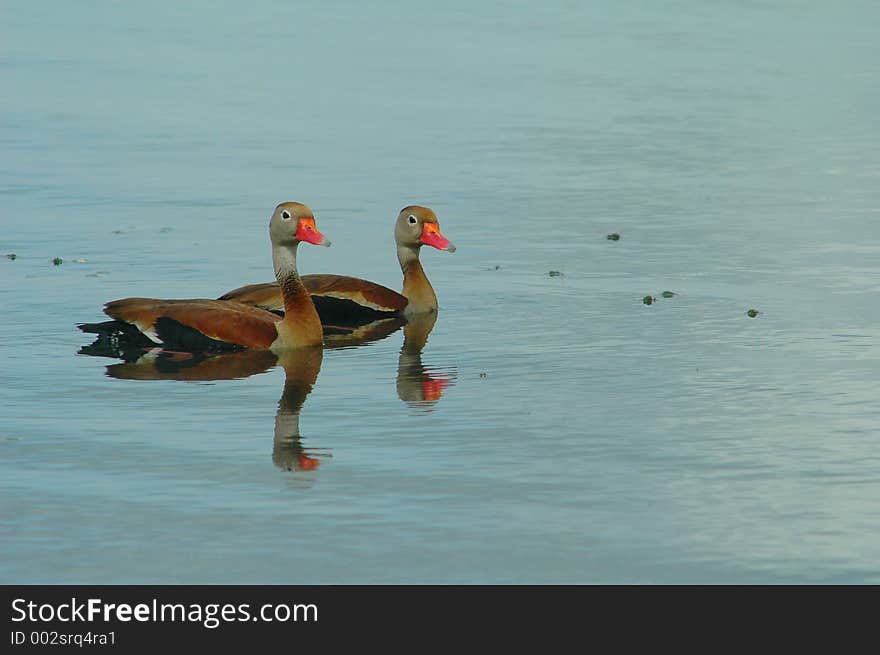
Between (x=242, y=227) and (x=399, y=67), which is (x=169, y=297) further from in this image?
(x=399, y=67)

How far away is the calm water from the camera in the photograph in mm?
10531

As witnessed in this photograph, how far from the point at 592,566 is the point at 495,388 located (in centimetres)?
435

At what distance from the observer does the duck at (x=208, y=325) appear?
51.7 ft

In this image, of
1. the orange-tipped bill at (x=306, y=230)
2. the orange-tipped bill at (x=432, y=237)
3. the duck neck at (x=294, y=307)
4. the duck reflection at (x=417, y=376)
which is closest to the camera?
the duck reflection at (x=417, y=376)

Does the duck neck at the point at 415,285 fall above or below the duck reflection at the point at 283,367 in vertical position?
above

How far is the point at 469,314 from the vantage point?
57.4ft

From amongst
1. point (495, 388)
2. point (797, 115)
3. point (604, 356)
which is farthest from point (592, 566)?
point (797, 115)

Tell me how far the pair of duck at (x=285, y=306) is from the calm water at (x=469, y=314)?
430 mm

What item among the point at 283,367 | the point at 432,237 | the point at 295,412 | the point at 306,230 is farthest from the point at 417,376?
the point at 432,237

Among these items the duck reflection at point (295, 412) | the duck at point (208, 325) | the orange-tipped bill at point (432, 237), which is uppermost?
the orange-tipped bill at point (432, 237)

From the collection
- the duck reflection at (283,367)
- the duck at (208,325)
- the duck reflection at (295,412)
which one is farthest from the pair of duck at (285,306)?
the duck reflection at (295,412)

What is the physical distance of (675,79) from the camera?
33.2 metres

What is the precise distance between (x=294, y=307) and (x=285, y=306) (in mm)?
151

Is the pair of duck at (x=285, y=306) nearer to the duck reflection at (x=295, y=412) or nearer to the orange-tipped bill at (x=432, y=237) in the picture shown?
the orange-tipped bill at (x=432, y=237)
